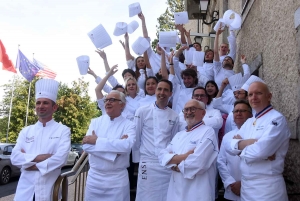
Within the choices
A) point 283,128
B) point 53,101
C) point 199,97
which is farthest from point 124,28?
point 283,128

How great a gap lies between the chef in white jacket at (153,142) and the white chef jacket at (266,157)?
40.2 inches

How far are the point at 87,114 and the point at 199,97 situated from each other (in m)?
32.2

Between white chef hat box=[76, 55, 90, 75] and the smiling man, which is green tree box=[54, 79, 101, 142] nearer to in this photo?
white chef hat box=[76, 55, 90, 75]

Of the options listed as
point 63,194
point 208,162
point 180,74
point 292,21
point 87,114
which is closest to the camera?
point 208,162

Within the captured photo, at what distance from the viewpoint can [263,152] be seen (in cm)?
286

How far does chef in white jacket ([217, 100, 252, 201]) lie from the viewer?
3502mm

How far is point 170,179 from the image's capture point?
11.8 feet

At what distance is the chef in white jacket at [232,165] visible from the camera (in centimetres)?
350

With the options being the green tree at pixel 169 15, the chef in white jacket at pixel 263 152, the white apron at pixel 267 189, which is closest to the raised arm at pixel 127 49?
the chef in white jacket at pixel 263 152

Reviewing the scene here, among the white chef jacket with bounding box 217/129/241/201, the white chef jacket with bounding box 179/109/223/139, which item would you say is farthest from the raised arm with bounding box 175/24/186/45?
the white chef jacket with bounding box 217/129/241/201

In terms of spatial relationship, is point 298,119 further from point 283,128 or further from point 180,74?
point 180,74

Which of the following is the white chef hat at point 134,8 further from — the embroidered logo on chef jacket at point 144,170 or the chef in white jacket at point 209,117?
the embroidered logo on chef jacket at point 144,170

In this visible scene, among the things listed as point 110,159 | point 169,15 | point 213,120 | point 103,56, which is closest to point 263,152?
point 213,120

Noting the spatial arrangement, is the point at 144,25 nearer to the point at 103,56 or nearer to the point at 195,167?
the point at 103,56
